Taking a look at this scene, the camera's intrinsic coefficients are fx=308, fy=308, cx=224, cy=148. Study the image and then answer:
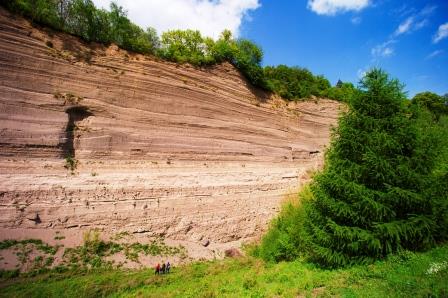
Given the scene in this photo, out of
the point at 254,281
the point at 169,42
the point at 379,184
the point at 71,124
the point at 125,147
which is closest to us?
the point at 379,184

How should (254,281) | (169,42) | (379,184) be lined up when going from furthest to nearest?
(169,42) < (254,281) < (379,184)

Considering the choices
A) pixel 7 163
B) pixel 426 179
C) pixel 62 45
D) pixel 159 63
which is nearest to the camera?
pixel 426 179

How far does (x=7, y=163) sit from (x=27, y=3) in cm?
869

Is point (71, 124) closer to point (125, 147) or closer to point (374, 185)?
point (125, 147)

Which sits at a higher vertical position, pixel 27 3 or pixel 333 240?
pixel 27 3

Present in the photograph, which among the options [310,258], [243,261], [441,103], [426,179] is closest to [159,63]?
[243,261]

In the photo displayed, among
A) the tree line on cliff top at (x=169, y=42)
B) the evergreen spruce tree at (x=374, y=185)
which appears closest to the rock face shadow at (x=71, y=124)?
the tree line on cliff top at (x=169, y=42)

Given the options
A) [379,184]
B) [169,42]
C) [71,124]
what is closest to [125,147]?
[71,124]

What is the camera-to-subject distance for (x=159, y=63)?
19.6 m

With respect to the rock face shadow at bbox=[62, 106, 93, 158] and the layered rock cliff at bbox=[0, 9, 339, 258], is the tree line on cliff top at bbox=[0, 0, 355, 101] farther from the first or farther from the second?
the rock face shadow at bbox=[62, 106, 93, 158]

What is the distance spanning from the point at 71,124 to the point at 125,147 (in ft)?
9.69

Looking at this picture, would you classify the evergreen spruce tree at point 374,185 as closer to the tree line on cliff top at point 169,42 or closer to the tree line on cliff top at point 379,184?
the tree line on cliff top at point 379,184

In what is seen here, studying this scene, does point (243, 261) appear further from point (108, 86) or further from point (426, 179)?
point (108, 86)

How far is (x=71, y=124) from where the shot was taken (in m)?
16.2
